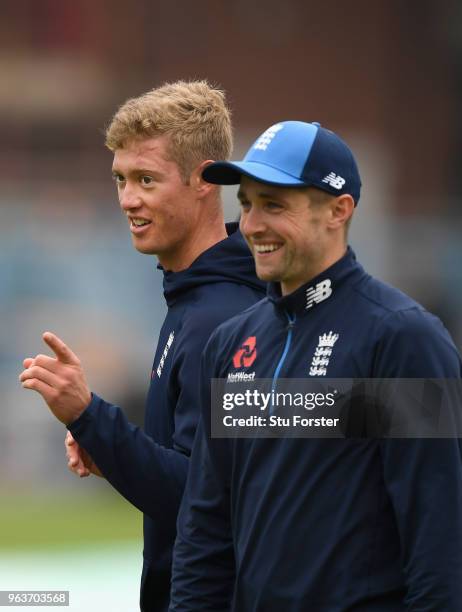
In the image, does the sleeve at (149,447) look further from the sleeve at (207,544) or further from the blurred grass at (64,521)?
the blurred grass at (64,521)

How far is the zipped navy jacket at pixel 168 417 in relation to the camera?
3475mm

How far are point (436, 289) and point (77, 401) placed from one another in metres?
13.9

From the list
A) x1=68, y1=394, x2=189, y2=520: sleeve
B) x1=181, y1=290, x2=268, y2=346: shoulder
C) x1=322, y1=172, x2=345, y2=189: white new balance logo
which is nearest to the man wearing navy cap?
x1=322, y1=172, x2=345, y2=189: white new balance logo

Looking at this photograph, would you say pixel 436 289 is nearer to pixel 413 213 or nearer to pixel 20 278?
pixel 413 213

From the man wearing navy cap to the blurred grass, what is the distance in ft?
22.3

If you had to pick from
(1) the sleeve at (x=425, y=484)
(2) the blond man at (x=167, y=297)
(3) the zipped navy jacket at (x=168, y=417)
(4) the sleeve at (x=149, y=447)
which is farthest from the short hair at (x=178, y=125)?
(1) the sleeve at (x=425, y=484)

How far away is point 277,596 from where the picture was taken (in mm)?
2928

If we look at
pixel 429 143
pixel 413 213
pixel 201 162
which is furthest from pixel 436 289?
pixel 201 162

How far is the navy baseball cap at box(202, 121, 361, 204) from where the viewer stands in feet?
10.1

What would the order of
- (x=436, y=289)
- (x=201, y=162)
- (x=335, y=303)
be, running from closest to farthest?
(x=335, y=303)
(x=201, y=162)
(x=436, y=289)

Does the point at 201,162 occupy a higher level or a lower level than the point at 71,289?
lower

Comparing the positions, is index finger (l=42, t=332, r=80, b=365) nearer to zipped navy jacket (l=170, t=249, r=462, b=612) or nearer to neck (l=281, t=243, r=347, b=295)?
zipped navy jacket (l=170, t=249, r=462, b=612)

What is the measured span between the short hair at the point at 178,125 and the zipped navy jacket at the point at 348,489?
864 millimetres

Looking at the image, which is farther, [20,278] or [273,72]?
[273,72]
